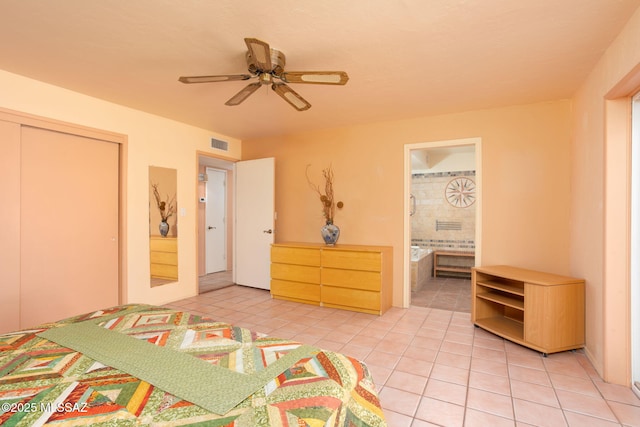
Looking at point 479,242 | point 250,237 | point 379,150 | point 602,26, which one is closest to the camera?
point 602,26

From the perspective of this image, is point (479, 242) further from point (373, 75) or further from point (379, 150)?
point (373, 75)

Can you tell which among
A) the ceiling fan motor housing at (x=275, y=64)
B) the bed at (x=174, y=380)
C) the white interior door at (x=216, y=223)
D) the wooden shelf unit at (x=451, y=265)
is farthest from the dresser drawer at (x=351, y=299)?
the white interior door at (x=216, y=223)

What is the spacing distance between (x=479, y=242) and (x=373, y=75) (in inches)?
87.3

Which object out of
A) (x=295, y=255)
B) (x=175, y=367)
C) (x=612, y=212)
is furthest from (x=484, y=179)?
(x=175, y=367)

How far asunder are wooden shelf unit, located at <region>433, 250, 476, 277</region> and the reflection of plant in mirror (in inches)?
182

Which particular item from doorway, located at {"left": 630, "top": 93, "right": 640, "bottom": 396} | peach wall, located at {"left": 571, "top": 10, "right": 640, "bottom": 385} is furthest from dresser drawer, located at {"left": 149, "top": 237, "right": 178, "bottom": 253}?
doorway, located at {"left": 630, "top": 93, "right": 640, "bottom": 396}

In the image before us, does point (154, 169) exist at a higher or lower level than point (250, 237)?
higher

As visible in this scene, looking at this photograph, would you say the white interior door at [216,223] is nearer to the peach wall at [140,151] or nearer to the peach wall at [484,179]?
the peach wall at [140,151]

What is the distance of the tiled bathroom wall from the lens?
19.5 ft

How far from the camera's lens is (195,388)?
103 cm

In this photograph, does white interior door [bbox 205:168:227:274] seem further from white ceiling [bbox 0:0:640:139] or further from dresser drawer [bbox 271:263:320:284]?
white ceiling [bbox 0:0:640:139]

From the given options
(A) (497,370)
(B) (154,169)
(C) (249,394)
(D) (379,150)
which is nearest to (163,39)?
(B) (154,169)

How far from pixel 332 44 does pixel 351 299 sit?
8.88 feet

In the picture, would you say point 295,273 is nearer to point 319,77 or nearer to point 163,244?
point 163,244
